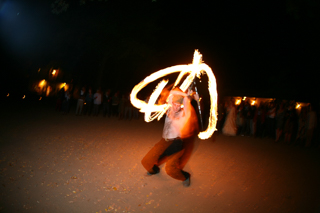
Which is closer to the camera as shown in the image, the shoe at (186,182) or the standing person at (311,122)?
the shoe at (186,182)

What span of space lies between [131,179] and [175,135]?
148 cm

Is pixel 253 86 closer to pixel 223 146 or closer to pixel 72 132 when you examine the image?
pixel 223 146

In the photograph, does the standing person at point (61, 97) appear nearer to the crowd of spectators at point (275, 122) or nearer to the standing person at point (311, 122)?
the crowd of spectators at point (275, 122)

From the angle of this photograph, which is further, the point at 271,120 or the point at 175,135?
the point at 271,120

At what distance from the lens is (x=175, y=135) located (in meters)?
5.24

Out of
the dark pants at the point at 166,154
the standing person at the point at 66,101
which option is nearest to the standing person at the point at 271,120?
the dark pants at the point at 166,154

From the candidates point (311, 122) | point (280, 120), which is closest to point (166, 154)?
point (280, 120)

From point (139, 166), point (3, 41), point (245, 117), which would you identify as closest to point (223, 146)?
point (245, 117)

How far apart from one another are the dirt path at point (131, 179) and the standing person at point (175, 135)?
0.33m

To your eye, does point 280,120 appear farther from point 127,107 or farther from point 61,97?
point 61,97

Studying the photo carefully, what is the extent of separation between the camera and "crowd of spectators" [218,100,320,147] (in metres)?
11.0

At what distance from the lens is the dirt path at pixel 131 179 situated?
4199 mm

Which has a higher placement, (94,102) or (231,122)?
(231,122)

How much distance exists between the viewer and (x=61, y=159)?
20.5ft
